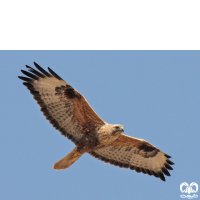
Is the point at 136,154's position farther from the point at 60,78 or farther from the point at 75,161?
the point at 60,78

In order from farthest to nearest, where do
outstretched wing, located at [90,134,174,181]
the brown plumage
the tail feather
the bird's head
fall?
outstretched wing, located at [90,134,174,181] → the tail feather → the brown plumage → the bird's head

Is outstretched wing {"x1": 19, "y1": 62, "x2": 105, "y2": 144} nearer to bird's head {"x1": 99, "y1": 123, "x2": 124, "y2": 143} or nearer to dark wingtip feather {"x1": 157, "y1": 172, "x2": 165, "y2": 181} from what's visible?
bird's head {"x1": 99, "y1": 123, "x2": 124, "y2": 143}

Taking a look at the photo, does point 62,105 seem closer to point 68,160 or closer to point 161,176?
point 68,160

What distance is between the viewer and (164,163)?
12.0 meters

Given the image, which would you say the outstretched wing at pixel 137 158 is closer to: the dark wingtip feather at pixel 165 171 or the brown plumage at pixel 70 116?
the dark wingtip feather at pixel 165 171

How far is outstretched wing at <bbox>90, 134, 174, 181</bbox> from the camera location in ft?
39.0

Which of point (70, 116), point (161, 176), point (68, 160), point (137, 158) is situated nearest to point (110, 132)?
point (70, 116)

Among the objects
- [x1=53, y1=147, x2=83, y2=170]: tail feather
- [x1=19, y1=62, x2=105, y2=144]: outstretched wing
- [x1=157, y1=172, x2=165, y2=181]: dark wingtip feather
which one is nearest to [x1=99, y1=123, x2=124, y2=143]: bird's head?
[x1=19, y1=62, x2=105, y2=144]: outstretched wing

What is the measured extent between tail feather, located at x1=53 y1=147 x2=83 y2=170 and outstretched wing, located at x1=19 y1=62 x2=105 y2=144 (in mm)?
351

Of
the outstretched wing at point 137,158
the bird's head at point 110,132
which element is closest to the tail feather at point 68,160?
the bird's head at point 110,132

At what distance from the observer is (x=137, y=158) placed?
12.0m

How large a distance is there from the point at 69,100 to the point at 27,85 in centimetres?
129
